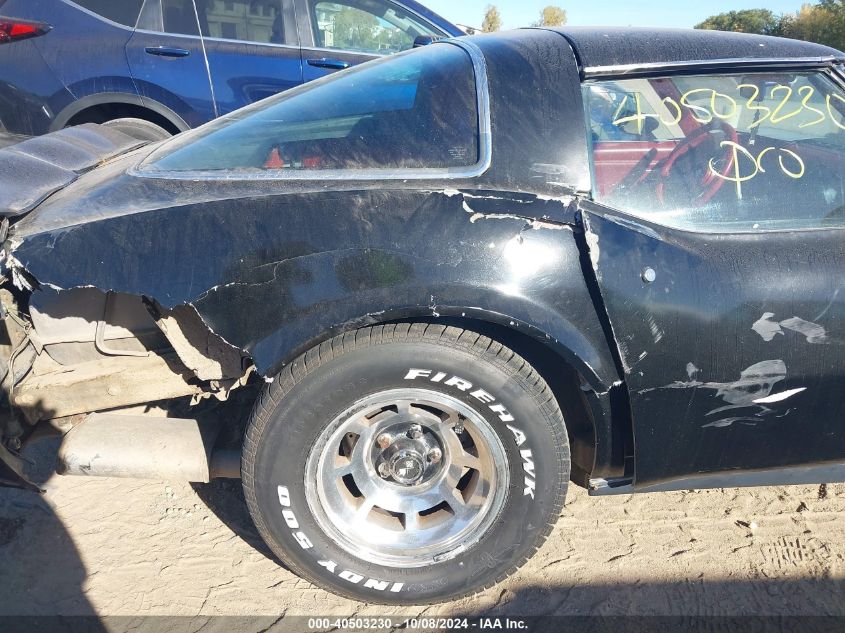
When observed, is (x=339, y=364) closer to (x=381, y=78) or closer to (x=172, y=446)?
(x=172, y=446)

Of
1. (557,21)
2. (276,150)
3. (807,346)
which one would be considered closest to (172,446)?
(276,150)

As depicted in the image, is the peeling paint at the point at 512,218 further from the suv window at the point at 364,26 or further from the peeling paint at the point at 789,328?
the suv window at the point at 364,26

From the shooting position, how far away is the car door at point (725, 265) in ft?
6.42

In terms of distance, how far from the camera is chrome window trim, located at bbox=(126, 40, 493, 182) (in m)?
2.01

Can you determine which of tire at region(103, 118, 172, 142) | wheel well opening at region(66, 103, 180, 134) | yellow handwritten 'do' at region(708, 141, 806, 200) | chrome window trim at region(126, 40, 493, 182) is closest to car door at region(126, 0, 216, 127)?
wheel well opening at region(66, 103, 180, 134)

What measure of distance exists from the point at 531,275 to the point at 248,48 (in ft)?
12.3

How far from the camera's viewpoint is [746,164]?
211cm

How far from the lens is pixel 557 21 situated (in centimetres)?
3225

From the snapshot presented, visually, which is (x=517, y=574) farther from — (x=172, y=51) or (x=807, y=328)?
(x=172, y=51)

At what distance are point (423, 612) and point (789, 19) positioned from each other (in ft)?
80.6

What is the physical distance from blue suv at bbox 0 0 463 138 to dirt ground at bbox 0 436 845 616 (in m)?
2.97

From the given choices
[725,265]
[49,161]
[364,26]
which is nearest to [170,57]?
[364,26]

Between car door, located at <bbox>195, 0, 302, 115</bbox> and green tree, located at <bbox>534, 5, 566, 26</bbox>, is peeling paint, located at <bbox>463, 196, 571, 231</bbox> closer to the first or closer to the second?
car door, located at <bbox>195, 0, 302, 115</bbox>

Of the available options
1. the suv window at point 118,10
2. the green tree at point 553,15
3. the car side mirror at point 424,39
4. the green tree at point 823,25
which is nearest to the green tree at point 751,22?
the green tree at point 823,25
